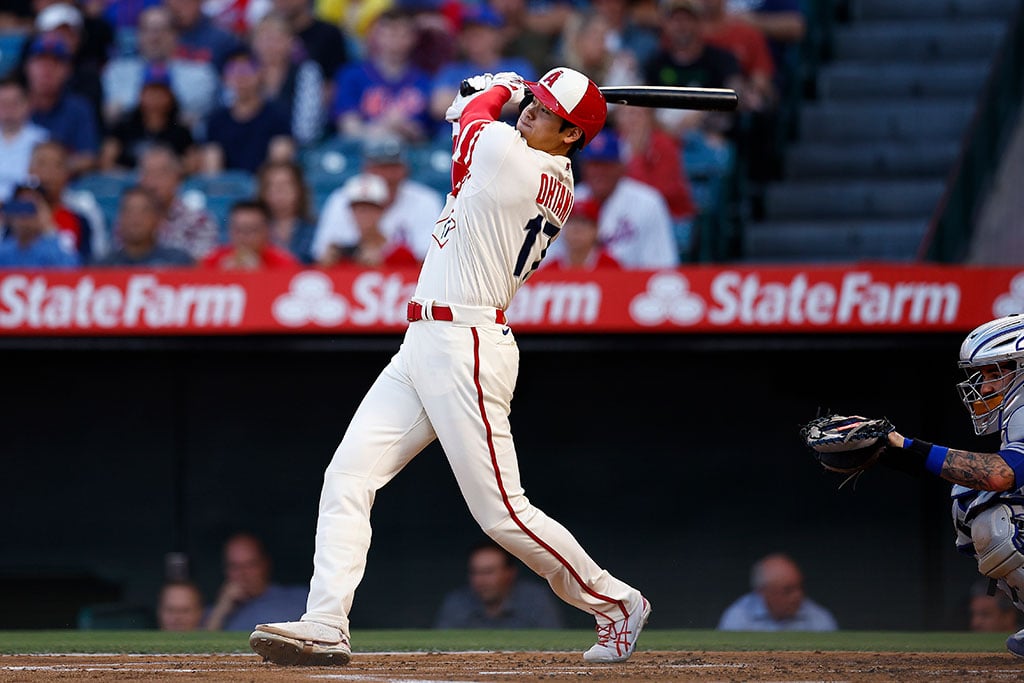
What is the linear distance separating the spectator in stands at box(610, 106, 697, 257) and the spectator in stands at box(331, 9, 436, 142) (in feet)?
4.57

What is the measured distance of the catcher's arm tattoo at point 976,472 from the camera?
13.7ft

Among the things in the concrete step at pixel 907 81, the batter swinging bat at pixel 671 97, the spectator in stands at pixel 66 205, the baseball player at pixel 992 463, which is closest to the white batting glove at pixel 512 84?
the batter swinging bat at pixel 671 97

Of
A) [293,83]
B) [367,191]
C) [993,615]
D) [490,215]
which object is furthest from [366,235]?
[490,215]

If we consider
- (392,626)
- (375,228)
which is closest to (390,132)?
(375,228)

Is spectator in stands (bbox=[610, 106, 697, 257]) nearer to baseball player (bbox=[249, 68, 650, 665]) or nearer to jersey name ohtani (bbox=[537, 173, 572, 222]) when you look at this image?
jersey name ohtani (bbox=[537, 173, 572, 222])

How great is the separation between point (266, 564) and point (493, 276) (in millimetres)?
3757

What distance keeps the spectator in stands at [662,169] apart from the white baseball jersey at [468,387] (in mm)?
4003

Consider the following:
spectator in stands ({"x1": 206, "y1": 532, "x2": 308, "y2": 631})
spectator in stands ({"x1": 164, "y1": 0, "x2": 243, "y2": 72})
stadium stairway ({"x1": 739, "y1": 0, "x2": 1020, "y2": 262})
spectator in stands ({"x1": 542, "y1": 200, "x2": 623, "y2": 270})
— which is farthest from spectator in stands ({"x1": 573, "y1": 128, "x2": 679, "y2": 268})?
spectator in stands ({"x1": 164, "y1": 0, "x2": 243, "y2": 72})

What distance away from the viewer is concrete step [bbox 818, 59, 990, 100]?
9742 mm

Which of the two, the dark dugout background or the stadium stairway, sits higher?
the stadium stairway

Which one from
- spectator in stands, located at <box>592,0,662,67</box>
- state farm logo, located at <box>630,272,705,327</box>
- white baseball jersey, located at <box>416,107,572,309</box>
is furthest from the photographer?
spectator in stands, located at <box>592,0,662,67</box>

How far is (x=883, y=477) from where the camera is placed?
297 inches

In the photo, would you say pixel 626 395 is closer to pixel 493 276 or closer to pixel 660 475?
pixel 660 475

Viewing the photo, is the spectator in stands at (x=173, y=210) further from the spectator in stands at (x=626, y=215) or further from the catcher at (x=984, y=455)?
the catcher at (x=984, y=455)
